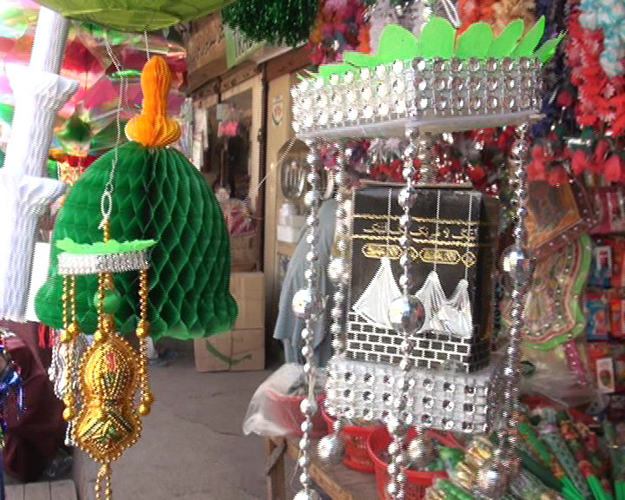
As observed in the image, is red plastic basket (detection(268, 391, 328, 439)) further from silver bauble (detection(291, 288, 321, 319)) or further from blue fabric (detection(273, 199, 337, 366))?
silver bauble (detection(291, 288, 321, 319))

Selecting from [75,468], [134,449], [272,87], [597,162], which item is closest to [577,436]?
[597,162]

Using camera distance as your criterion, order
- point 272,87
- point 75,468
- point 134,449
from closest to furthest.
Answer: point 75,468
point 134,449
point 272,87

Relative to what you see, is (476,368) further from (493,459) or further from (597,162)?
(597,162)

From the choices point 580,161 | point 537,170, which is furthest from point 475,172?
point 580,161

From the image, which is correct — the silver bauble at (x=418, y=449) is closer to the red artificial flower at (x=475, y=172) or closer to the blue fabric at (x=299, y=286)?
the red artificial flower at (x=475, y=172)

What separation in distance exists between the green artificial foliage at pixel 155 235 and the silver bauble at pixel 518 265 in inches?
15.8

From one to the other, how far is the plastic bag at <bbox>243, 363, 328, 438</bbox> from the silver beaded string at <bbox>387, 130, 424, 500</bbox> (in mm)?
1199

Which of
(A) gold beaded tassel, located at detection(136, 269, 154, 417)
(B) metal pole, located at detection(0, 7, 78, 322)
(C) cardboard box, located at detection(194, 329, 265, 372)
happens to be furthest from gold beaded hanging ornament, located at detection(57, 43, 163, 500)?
(C) cardboard box, located at detection(194, 329, 265, 372)

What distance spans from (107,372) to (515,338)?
0.56 m

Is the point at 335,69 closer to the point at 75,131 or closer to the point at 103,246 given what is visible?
the point at 103,246

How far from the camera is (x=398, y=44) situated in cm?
77

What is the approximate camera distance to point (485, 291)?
0.93 meters

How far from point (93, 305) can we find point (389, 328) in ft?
1.27

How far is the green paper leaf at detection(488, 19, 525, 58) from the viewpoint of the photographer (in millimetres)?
795
